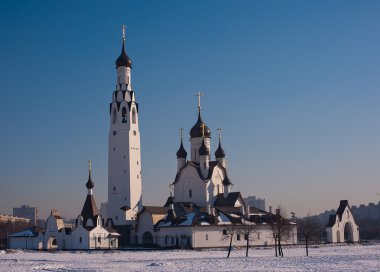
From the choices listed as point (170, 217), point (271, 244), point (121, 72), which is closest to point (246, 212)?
point (271, 244)

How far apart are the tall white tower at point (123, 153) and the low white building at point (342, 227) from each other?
22.3m

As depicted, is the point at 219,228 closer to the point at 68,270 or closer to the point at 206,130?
the point at 206,130

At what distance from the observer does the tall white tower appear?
67.8m

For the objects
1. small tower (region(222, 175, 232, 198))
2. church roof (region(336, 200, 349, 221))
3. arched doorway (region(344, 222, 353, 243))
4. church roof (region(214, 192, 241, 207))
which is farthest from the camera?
arched doorway (region(344, 222, 353, 243))

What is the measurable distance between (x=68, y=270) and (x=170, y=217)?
106 feet

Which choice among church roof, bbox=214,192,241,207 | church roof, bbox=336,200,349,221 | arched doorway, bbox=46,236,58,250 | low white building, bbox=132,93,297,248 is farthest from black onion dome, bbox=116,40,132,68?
church roof, bbox=336,200,349,221

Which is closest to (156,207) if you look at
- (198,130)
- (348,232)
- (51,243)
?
(51,243)

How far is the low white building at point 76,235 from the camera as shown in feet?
194

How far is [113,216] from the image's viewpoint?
67.2m

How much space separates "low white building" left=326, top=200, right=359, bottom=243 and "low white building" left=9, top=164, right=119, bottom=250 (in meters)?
24.9

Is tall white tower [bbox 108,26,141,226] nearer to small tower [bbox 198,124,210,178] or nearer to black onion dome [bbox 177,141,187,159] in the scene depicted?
black onion dome [bbox 177,141,187,159]

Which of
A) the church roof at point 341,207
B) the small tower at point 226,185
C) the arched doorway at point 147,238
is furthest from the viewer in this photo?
the church roof at point 341,207

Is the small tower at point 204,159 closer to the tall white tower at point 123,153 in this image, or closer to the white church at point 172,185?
the white church at point 172,185

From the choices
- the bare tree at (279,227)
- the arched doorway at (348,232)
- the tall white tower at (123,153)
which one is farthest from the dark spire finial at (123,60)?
the arched doorway at (348,232)
